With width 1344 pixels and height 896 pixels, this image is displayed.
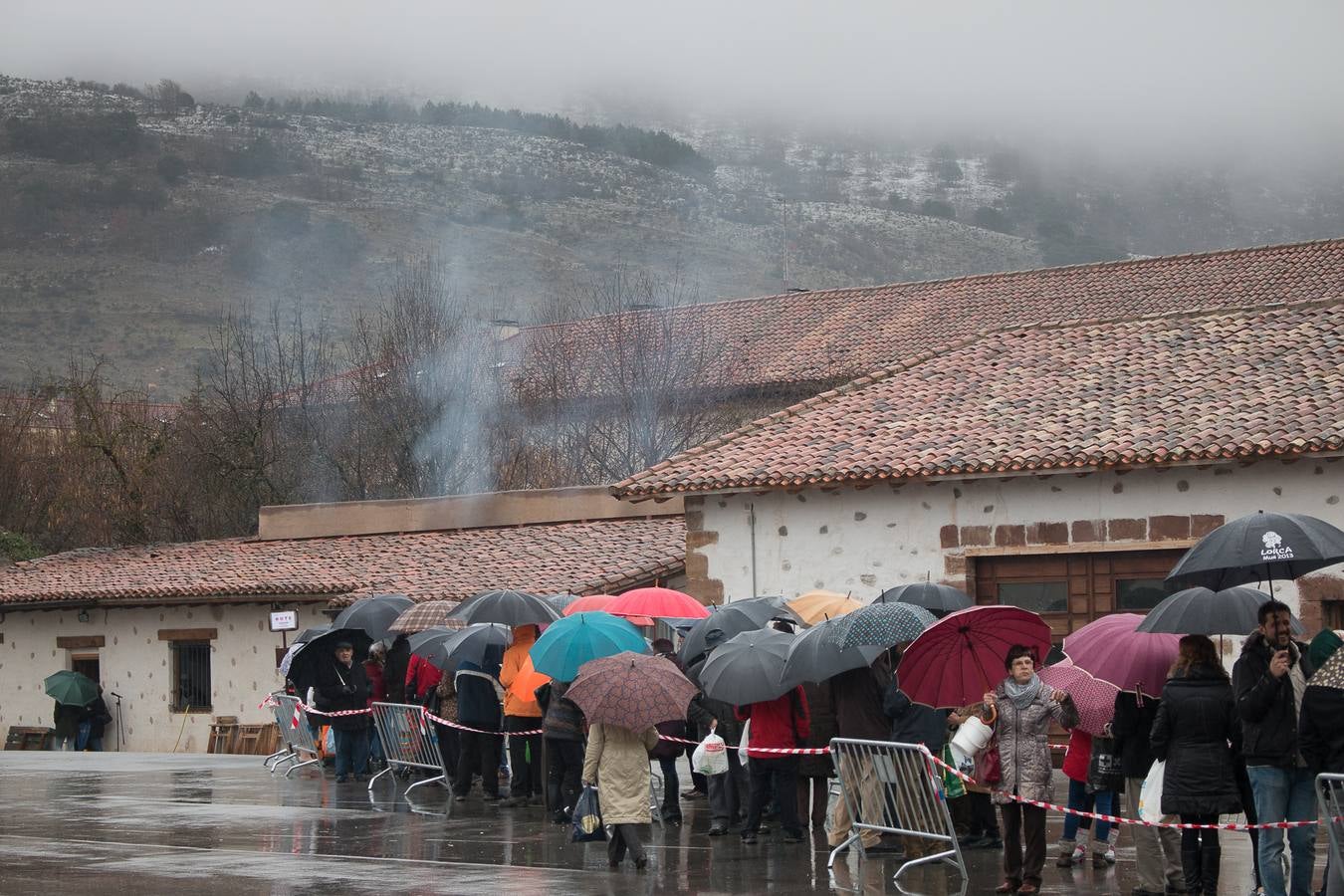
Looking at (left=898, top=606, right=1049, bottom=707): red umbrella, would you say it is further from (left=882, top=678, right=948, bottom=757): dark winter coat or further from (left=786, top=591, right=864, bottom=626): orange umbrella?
(left=786, top=591, right=864, bottom=626): orange umbrella

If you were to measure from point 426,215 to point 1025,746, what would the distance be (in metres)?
116

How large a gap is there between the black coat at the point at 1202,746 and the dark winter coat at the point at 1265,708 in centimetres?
27

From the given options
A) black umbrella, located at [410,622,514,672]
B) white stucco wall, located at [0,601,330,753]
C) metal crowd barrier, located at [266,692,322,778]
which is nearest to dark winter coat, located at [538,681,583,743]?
black umbrella, located at [410,622,514,672]

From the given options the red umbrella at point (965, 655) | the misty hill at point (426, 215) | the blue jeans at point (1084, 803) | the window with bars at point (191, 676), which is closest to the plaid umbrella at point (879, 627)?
the red umbrella at point (965, 655)

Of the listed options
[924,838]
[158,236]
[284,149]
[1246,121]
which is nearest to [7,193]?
[158,236]

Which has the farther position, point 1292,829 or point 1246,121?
point 1246,121

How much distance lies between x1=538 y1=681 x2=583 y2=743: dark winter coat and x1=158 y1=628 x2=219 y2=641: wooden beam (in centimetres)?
1680

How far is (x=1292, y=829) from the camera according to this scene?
9.68 m

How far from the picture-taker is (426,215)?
123125 mm

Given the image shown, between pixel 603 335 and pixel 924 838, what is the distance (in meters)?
30.2

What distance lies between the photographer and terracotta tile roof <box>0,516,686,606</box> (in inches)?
1021

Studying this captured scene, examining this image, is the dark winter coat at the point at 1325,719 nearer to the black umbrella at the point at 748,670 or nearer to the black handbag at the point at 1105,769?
the black handbag at the point at 1105,769

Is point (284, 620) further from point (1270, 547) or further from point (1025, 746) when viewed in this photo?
point (1270, 547)

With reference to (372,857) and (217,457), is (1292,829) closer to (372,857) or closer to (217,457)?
(372,857)
